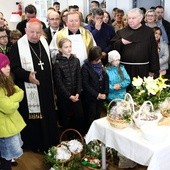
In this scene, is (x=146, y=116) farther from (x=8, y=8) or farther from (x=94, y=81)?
(x=8, y=8)

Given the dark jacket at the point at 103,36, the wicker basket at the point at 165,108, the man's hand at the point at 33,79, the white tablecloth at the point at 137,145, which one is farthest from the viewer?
the dark jacket at the point at 103,36

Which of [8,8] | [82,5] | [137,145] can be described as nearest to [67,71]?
[137,145]

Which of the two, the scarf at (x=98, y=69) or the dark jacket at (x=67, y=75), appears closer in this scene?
the dark jacket at (x=67, y=75)

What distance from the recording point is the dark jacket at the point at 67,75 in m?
3.52

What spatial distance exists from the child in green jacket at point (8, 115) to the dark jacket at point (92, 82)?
110 cm

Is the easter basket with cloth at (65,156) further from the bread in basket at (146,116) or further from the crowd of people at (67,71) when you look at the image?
the bread in basket at (146,116)

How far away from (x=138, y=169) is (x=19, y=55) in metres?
1.75

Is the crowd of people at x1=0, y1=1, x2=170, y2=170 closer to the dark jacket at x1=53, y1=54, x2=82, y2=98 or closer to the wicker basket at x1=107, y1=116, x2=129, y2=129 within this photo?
the dark jacket at x1=53, y1=54, x2=82, y2=98

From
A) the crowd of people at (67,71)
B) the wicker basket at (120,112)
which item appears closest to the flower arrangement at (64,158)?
the crowd of people at (67,71)

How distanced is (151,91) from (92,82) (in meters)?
1.07

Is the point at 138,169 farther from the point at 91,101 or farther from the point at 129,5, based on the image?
the point at 129,5

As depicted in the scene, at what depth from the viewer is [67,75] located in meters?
3.56

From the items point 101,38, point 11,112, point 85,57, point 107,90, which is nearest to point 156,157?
point 11,112

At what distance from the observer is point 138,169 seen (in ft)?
10.6
